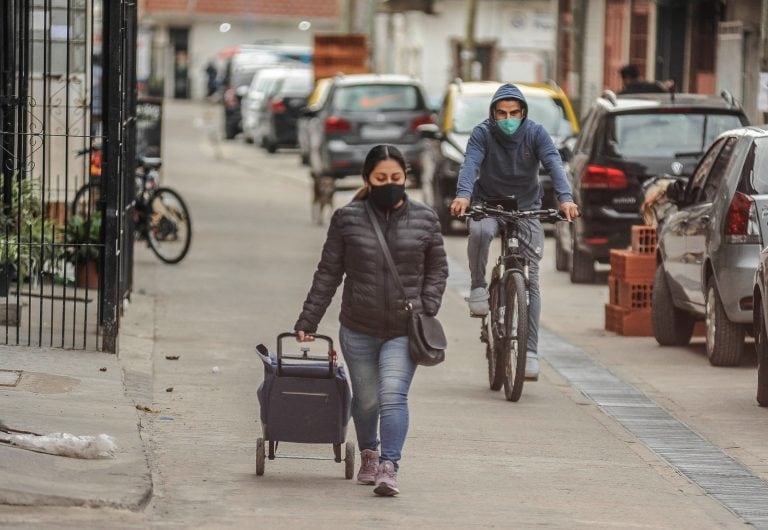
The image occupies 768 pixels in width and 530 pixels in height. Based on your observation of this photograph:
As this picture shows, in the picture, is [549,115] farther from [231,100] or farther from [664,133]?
[231,100]

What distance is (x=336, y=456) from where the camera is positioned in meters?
8.74

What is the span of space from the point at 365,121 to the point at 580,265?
10.5 m

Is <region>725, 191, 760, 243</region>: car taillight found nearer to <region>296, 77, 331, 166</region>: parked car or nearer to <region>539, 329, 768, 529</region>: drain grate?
<region>539, 329, 768, 529</region>: drain grate

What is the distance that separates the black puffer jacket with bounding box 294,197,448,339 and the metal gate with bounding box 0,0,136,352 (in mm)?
3255

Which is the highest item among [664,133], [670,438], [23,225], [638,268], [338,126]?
[664,133]

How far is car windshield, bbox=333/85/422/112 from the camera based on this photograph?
93.9 ft

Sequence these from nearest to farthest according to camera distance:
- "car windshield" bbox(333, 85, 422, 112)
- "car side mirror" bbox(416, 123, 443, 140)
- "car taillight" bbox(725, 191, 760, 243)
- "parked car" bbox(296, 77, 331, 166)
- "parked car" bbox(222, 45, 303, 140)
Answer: "car taillight" bbox(725, 191, 760, 243) < "car side mirror" bbox(416, 123, 443, 140) < "car windshield" bbox(333, 85, 422, 112) < "parked car" bbox(296, 77, 331, 166) < "parked car" bbox(222, 45, 303, 140)

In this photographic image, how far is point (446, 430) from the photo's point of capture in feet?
33.5

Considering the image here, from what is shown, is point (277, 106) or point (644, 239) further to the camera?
point (277, 106)

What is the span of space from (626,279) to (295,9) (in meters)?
72.6

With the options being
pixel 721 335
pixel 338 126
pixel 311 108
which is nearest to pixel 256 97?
pixel 311 108

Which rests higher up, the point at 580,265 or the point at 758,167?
the point at 758,167

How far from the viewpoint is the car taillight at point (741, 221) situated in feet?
40.2

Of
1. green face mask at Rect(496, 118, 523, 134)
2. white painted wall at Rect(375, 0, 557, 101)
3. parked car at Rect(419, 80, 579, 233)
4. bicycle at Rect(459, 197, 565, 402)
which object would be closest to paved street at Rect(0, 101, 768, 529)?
bicycle at Rect(459, 197, 565, 402)
